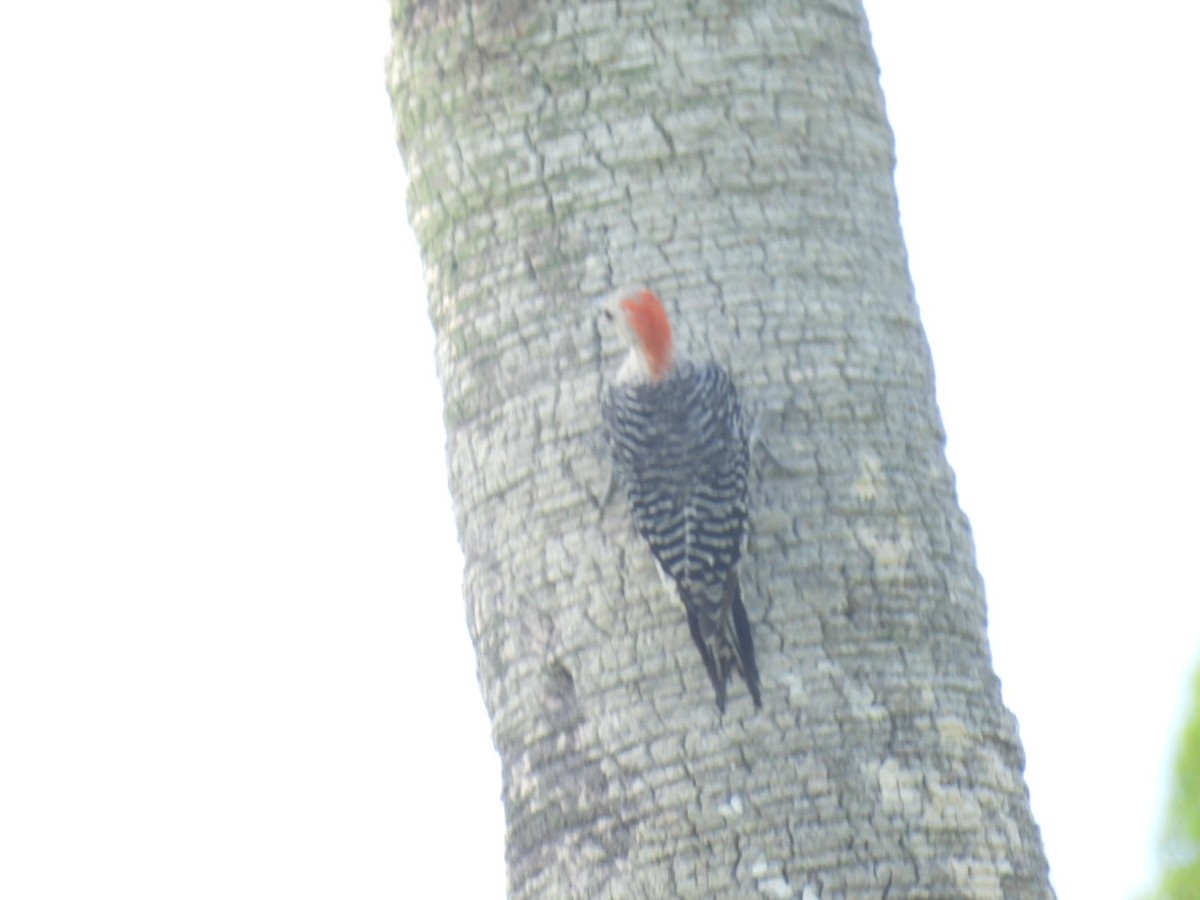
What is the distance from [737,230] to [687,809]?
1.33m

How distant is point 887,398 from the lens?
14.8 feet

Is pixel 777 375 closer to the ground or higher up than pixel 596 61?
closer to the ground

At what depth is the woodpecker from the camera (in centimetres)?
409

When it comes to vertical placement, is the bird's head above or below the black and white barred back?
above

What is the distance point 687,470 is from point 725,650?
892mm

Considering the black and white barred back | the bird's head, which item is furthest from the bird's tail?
the bird's head

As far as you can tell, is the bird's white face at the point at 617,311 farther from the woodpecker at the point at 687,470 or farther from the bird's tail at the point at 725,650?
the bird's tail at the point at 725,650

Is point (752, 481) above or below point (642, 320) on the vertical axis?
below

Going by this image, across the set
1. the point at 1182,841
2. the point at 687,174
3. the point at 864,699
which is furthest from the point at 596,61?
the point at 1182,841

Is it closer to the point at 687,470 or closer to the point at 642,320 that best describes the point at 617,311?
the point at 642,320

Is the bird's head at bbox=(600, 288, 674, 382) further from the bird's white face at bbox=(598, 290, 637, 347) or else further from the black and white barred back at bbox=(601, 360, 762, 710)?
the black and white barred back at bbox=(601, 360, 762, 710)

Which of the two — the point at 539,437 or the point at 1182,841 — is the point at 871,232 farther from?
the point at 1182,841

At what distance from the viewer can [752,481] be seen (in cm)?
438

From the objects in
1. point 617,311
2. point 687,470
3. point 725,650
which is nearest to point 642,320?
point 617,311
